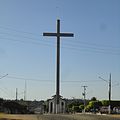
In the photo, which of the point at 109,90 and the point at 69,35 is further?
the point at 109,90

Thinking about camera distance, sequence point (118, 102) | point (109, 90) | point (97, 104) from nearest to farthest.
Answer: point (109, 90), point (97, 104), point (118, 102)

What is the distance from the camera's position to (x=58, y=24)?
52500 mm

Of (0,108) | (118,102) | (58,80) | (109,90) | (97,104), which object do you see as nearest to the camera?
(58,80)

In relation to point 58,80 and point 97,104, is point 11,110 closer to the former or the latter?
point 97,104

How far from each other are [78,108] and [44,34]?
106 meters

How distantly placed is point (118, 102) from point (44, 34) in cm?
10126

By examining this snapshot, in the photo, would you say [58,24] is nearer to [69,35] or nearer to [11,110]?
[69,35]

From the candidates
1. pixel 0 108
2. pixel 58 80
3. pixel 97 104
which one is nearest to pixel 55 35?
pixel 58 80

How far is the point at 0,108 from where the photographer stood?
123 m

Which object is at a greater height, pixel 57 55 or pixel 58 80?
pixel 57 55

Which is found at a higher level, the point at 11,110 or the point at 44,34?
the point at 44,34

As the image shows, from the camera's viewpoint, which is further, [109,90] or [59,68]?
[109,90]

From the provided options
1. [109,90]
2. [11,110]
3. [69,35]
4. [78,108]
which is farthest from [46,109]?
[69,35]

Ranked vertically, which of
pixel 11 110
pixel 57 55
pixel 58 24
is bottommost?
pixel 11 110
